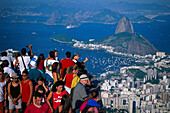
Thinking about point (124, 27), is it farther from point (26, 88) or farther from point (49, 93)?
point (49, 93)

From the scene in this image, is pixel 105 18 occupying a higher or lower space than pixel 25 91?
higher

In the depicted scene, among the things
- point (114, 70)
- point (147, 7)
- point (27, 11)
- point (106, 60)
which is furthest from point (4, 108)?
point (147, 7)

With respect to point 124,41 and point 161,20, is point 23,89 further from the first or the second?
point 161,20

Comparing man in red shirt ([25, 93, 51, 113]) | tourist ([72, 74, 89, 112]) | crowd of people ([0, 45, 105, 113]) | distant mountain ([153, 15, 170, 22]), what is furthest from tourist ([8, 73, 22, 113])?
distant mountain ([153, 15, 170, 22])

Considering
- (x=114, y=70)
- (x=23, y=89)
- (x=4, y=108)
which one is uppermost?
(x=23, y=89)

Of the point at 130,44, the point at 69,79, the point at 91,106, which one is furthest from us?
the point at 130,44

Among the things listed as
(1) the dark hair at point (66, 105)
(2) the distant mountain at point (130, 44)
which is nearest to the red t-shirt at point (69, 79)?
(1) the dark hair at point (66, 105)

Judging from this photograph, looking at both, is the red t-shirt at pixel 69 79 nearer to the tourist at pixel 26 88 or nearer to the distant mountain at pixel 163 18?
the tourist at pixel 26 88

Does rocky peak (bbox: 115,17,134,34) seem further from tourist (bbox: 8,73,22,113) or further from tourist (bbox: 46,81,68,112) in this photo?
tourist (bbox: 46,81,68,112)

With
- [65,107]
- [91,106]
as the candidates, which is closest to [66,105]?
[65,107]

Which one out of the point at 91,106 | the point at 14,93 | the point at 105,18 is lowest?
the point at 14,93

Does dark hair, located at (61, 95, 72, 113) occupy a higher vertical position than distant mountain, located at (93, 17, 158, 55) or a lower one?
higher
